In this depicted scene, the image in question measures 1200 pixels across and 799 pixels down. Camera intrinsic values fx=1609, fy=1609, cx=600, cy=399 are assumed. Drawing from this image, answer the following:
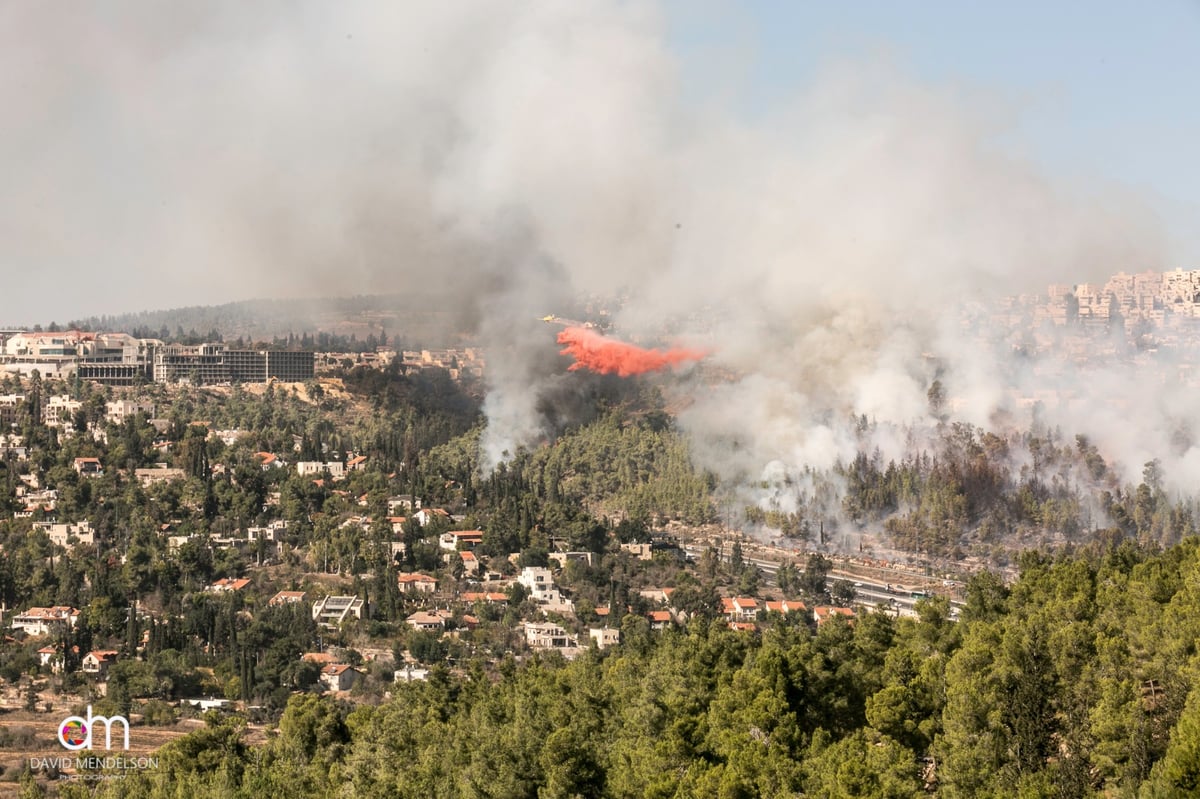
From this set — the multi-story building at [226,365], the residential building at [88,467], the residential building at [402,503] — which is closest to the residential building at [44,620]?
the residential building at [88,467]

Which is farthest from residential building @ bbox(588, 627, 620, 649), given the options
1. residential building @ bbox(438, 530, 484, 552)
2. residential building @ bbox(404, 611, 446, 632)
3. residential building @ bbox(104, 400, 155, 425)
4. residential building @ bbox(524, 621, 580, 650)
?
residential building @ bbox(104, 400, 155, 425)

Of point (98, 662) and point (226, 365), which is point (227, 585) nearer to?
point (98, 662)

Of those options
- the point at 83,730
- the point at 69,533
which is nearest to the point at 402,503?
the point at 69,533

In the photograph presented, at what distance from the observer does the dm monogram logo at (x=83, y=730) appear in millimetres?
49719

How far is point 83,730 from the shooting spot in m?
51.8

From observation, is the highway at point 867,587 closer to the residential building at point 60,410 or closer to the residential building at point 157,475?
the residential building at point 157,475

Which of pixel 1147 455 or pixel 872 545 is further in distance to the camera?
pixel 1147 455

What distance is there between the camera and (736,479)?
88.9 m

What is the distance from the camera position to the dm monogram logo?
4972 cm

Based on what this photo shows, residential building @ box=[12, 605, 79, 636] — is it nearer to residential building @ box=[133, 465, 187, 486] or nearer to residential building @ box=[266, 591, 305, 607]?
residential building @ box=[266, 591, 305, 607]

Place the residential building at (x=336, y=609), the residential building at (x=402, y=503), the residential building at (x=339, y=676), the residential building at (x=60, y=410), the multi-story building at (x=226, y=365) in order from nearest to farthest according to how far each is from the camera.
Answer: the residential building at (x=339, y=676)
the residential building at (x=336, y=609)
the residential building at (x=402, y=503)
the residential building at (x=60, y=410)
the multi-story building at (x=226, y=365)

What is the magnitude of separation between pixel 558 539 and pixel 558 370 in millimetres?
31993

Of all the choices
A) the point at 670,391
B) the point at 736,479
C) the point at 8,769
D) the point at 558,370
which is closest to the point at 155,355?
the point at 558,370

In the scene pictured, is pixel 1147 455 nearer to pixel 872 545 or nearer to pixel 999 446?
pixel 999 446
